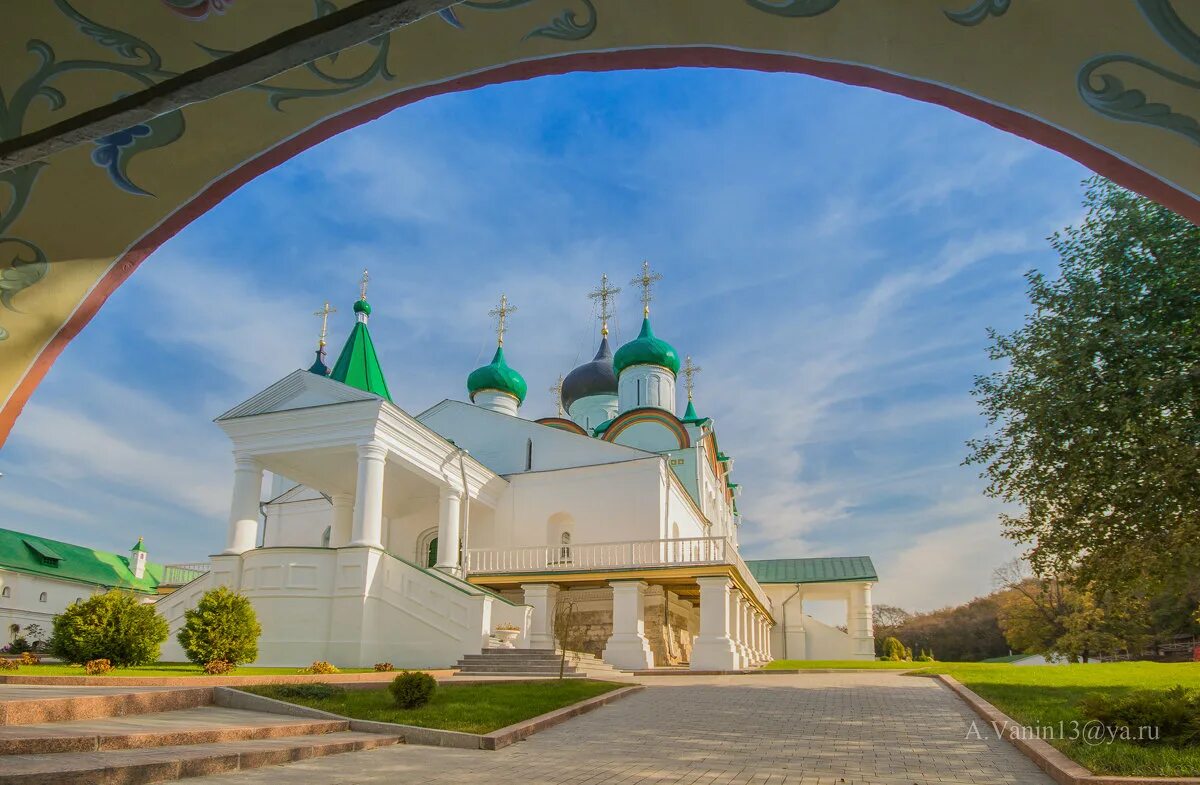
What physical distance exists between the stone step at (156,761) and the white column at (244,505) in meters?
11.9

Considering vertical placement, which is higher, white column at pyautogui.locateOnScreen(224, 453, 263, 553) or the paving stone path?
white column at pyautogui.locateOnScreen(224, 453, 263, 553)

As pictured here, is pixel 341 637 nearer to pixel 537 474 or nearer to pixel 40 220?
pixel 537 474

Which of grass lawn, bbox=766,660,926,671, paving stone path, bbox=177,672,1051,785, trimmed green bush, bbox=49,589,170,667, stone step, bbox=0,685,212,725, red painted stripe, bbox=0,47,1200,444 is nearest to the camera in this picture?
red painted stripe, bbox=0,47,1200,444

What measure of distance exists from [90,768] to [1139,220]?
14.3 meters

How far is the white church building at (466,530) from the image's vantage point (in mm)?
18156

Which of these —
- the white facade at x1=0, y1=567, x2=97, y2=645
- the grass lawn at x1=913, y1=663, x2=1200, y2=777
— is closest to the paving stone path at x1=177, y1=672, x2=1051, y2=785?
the grass lawn at x1=913, y1=663, x2=1200, y2=777

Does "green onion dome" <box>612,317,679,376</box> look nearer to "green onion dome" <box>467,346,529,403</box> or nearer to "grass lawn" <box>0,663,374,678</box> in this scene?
"green onion dome" <box>467,346,529,403</box>

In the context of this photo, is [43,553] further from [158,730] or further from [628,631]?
[158,730]

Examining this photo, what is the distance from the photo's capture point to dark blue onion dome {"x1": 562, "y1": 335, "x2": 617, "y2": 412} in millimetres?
41469

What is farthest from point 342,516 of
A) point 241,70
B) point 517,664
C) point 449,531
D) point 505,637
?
point 241,70

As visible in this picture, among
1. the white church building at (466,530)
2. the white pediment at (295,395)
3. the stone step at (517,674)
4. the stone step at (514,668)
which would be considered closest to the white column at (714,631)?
the white church building at (466,530)

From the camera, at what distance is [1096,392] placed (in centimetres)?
1181

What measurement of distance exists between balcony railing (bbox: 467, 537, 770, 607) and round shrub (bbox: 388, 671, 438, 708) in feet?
39.8

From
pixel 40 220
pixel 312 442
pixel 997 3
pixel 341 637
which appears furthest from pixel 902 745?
pixel 312 442
